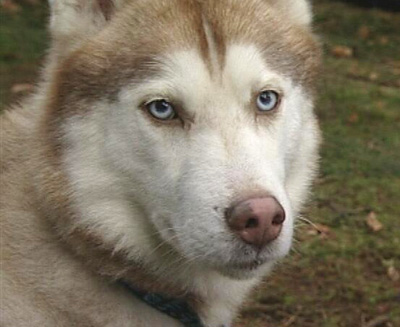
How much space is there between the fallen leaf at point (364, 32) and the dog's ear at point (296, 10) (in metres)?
6.51

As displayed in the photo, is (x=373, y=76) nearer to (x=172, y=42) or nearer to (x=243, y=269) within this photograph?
(x=172, y=42)

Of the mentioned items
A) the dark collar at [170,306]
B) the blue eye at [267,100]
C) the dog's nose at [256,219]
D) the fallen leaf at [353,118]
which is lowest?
the fallen leaf at [353,118]

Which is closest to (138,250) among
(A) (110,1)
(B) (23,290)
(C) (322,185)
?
(B) (23,290)

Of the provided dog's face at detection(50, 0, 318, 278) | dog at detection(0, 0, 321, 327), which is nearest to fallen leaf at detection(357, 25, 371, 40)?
dog at detection(0, 0, 321, 327)

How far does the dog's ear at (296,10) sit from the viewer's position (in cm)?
376

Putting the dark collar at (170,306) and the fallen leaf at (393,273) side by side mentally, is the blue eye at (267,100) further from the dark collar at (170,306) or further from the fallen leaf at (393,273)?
the fallen leaf at (393,273)

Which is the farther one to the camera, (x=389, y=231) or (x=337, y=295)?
(x=389, y=231)

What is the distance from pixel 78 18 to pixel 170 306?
1.12m

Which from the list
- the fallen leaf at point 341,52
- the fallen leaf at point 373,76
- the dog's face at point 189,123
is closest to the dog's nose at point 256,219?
the dog's face at point 189,123

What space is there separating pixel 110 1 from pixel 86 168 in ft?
2.04

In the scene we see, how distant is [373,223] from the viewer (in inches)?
234

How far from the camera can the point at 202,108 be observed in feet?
10.8

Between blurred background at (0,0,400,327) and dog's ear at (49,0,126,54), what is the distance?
0.97m

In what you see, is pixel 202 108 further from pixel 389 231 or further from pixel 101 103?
pixel 389 231
